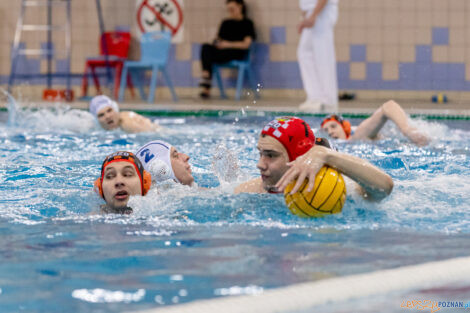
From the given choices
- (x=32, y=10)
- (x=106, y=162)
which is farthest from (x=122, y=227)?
(x=32, y=10)

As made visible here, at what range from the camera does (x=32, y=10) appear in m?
12.5

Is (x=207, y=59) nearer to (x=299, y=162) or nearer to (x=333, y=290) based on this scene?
(x=299, y=162)

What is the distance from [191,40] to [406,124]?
6308mm

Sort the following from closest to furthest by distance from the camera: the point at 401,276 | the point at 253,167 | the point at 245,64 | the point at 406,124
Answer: the point at 401,276 < the point at 253,167 < the point at 406,124 < the point at 245,64

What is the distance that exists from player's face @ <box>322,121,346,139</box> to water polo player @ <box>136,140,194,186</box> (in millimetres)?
2435

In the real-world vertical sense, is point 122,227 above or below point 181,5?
below

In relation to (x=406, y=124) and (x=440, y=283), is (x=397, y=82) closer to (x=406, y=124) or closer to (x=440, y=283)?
(x=406, y=124)

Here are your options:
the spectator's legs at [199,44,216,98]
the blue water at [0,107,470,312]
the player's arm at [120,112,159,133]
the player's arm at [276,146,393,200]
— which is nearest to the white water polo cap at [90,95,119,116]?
the player's arm at [120,112,159,133]

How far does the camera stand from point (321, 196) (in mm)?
3467

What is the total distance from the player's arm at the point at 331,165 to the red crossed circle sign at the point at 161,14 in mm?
8878

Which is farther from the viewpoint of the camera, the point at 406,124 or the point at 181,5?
the point at 181,5

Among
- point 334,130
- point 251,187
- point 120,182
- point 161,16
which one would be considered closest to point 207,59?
point 161,16

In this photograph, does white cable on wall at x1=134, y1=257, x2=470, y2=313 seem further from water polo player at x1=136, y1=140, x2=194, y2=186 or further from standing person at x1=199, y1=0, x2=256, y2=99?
standing person at x1=199, y1=0, x2=256, y2=99

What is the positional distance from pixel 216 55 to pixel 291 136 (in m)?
7.67
